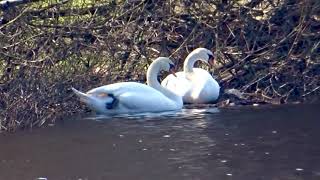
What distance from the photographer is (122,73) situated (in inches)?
523

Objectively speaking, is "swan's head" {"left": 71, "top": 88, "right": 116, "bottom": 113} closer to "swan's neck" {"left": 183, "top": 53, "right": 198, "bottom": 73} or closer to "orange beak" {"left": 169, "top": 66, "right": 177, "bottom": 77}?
"orange beak" {"left": 169, "top": 66, "right": 177, "bottom": 77}

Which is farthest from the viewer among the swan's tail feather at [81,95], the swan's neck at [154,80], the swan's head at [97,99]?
the swan's neck at [154,80]

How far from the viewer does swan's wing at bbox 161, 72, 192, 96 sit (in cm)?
1280

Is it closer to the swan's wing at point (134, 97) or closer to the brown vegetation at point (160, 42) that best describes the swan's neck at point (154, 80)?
the swan's wing at point (134, 97)

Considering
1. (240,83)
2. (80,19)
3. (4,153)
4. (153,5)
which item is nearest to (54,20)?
(80,19)

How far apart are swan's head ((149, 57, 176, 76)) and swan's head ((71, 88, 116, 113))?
2.81 feet

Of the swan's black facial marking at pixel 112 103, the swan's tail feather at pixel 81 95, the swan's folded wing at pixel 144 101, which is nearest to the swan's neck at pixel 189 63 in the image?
the swan's folded wing at pixel 144 101

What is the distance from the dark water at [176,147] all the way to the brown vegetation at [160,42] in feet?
2.83

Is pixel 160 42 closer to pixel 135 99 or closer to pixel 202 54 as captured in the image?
pixel 202 54

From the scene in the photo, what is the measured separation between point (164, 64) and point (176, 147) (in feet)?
11.3

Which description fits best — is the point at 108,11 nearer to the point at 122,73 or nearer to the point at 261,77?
the point at 122,73

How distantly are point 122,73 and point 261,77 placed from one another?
1.82 metres

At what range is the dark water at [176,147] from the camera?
8258 mm

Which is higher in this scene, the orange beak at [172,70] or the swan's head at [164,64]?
the swan's head at [164,64]
